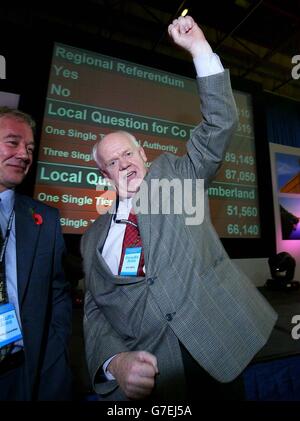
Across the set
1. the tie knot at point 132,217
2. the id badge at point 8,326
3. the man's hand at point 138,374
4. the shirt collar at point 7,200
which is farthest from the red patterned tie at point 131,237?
the shirt collar at point 7,200

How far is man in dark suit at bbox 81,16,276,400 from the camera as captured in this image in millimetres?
715

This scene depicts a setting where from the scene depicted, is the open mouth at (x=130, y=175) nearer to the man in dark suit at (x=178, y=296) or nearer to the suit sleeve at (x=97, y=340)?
the man in dark suit at (x=178, y=296)

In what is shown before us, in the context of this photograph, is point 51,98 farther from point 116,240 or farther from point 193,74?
point 116,240

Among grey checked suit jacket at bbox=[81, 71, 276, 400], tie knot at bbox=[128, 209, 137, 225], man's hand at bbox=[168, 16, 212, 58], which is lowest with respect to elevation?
grey checked suit jacket at bbox=[81, 71, 276, 400]

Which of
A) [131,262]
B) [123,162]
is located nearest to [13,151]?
[123,162]

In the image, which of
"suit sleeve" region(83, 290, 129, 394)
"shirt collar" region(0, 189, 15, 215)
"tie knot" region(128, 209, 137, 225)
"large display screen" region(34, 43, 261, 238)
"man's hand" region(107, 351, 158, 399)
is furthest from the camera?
"large display screen" region(34, 43, 261, 238)

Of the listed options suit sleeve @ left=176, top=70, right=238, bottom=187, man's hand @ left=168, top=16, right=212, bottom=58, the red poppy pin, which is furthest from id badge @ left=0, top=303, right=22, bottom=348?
man's hand @ left=168, top=16, right=212, bottom=58

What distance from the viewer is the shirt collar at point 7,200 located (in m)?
1.05

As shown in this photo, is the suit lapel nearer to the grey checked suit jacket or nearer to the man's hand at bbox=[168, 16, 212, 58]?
the grey checked suit jacket

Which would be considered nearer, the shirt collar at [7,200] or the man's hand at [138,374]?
the man's hand at [138,374]

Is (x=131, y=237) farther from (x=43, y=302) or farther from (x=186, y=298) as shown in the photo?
(x=43, y=302)

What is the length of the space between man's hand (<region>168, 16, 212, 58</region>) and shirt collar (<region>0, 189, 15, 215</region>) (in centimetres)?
88

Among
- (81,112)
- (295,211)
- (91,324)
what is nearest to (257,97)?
(295,211)

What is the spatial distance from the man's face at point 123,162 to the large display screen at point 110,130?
1019mm
